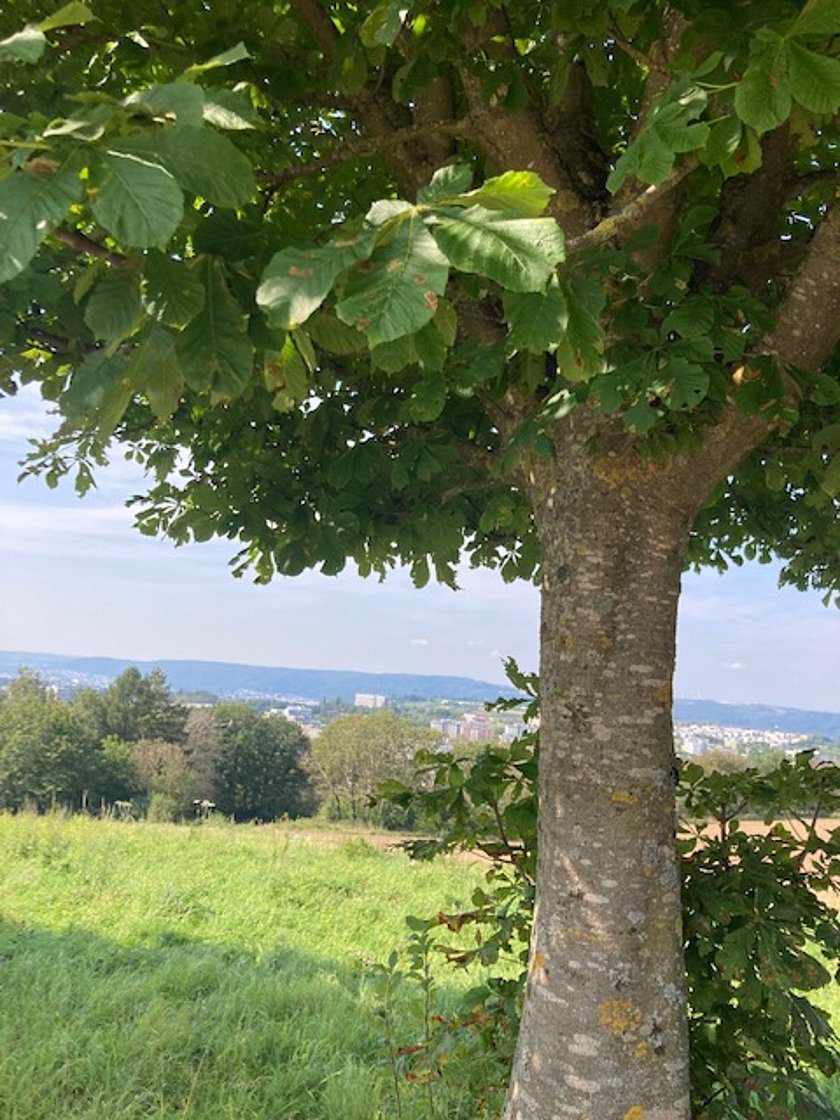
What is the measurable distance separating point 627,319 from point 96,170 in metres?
1.21

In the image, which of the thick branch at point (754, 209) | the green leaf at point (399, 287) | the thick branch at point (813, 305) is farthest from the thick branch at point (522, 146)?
the green leaf at point (399, 287)

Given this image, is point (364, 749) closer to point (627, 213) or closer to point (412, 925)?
point (412, 925)

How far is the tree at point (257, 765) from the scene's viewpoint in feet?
98.5

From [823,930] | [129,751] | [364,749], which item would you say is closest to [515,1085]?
[823,930]

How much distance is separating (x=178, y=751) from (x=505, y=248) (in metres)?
31.3

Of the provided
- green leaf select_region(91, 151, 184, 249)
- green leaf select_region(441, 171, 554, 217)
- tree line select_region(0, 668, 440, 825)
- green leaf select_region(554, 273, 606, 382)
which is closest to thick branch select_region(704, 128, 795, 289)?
green leaf select_region(554, 273, 606, 382)

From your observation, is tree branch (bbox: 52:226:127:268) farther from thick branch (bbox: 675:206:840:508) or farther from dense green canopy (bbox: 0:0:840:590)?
thick branch (bbox: 675:206:840:508)

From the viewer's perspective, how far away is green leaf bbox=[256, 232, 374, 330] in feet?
2.38

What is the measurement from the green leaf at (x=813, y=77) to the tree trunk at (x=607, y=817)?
3.47 ft

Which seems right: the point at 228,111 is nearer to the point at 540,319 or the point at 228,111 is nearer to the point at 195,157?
the point at 195,157

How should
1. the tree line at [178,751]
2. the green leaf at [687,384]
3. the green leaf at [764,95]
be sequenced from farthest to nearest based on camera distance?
the tree line at [178,751] → the green leaf at [687,384] → the green leaf at [764,95]

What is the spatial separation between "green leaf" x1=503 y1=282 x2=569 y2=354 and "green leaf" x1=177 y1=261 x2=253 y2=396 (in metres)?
0.31

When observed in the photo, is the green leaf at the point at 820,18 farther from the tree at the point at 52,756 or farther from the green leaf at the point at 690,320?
the tree at the point at 52,756

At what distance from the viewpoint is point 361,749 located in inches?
1117
